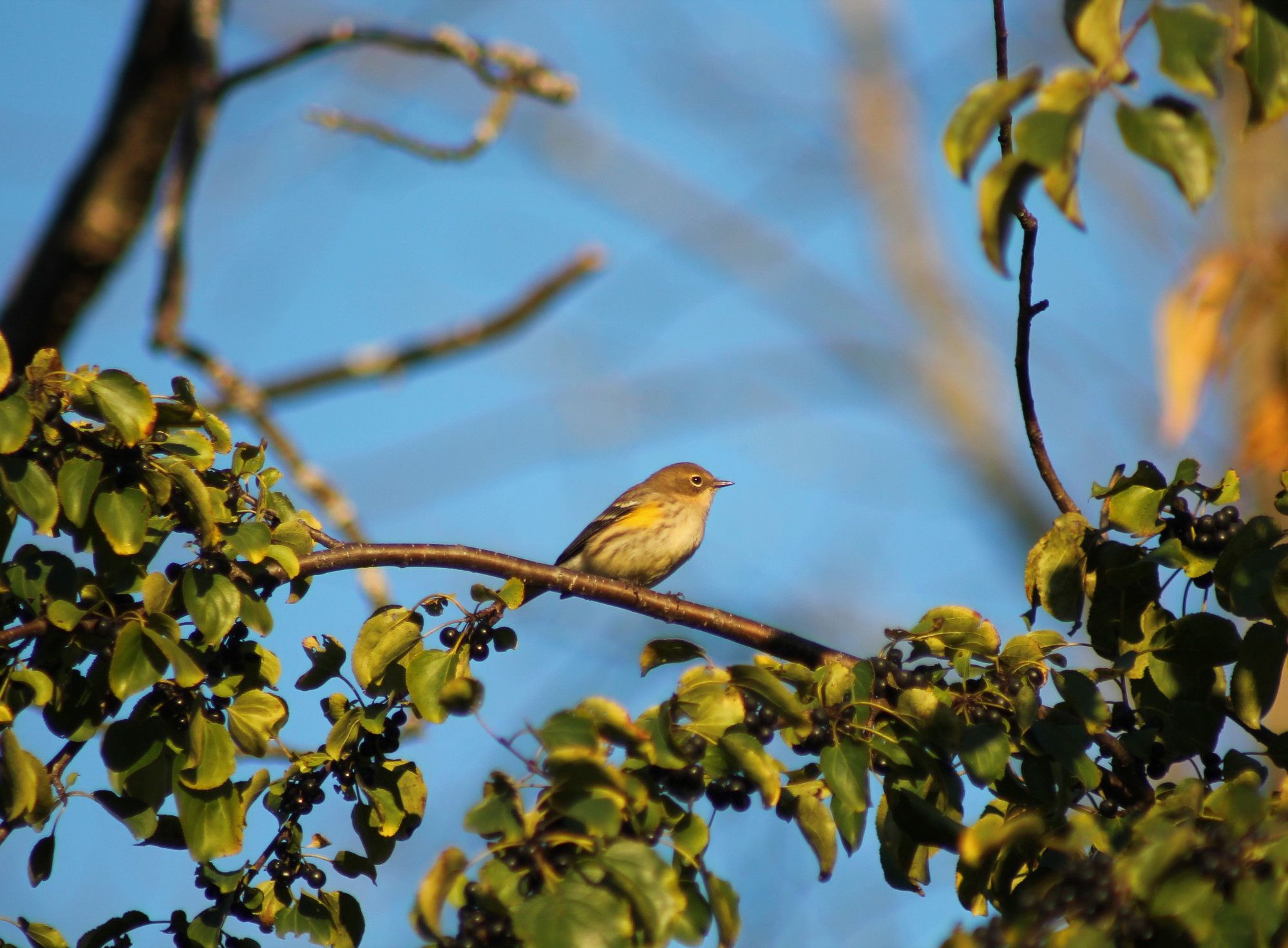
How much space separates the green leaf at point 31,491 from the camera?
294 centimetres

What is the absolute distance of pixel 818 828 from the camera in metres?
3.12

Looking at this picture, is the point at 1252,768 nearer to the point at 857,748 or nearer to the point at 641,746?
the point at 857,748

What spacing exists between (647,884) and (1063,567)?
175 centimetres

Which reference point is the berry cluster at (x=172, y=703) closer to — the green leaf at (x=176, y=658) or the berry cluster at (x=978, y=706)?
the green leaf at (x=176, y=658)

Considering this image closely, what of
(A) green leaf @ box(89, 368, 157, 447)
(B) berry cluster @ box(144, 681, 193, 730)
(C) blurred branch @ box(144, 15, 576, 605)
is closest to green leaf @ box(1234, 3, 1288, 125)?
(A) green leaf @ box(89, 368, 157, 447)

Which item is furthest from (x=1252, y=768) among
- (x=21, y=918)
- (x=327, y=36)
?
(x=327, y=36)

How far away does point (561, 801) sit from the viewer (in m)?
2.42

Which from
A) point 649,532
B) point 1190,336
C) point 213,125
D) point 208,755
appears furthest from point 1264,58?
point 649,532

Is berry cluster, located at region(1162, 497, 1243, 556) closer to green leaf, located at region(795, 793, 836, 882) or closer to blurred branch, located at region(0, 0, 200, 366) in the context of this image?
Result: green leaf, located at region(795, 793, 836, 882)

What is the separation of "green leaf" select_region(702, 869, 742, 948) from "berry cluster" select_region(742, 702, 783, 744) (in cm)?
59

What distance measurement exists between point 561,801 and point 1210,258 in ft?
11.7

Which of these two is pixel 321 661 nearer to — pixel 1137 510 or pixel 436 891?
pixel 436 891

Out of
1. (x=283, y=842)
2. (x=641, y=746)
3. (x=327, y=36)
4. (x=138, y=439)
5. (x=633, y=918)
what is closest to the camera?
(x=633, y=918)

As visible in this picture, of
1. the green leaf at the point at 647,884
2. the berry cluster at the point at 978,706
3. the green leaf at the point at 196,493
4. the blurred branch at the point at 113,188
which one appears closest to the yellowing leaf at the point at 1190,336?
the berry cluster at the point at 978,706
